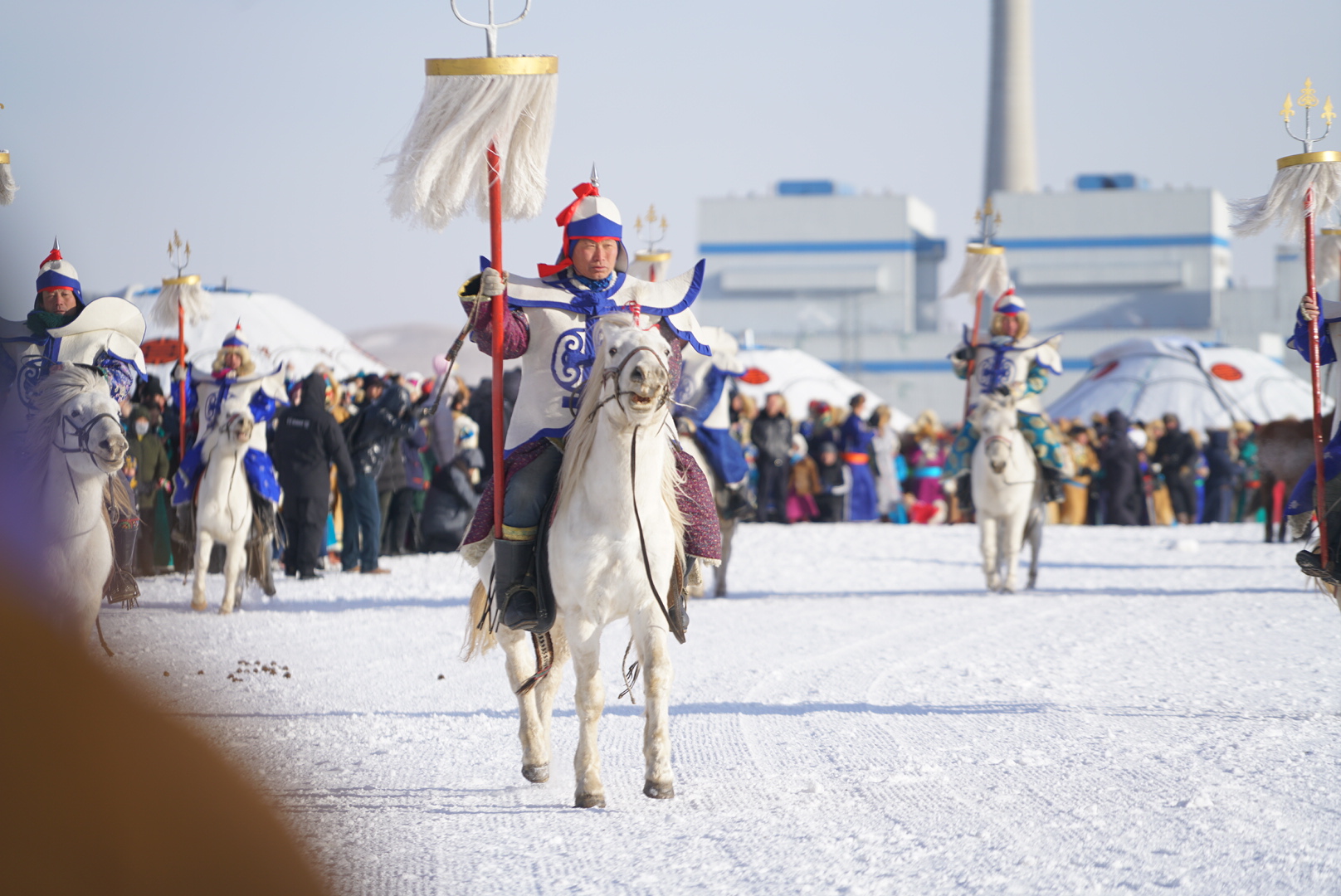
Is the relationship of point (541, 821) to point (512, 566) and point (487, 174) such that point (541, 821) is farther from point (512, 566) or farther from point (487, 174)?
point (487, 174)

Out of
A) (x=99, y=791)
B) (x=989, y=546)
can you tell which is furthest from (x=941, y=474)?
(x=99, y=791)

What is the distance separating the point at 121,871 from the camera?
1.15m

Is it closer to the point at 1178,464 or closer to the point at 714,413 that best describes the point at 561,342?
the point at 714,413

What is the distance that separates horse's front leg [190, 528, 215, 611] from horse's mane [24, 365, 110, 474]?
190 inches

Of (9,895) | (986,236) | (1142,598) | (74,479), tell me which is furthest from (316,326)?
(9,895)

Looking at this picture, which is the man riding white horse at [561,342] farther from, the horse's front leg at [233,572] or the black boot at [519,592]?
the horse's front leg at [233,572]

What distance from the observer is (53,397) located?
6.10m

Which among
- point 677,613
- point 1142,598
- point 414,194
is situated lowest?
point 1142,598

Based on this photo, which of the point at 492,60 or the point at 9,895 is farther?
the point at 492,60

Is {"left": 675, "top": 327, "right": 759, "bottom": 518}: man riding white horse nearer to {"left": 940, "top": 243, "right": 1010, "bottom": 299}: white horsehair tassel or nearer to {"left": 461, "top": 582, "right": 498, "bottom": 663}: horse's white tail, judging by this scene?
{"left": 940, "top": 243, "right": 1010, "bottom": 299}: white horsehair tassel

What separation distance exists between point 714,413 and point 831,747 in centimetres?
630

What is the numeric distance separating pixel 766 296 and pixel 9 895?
58.8 metres

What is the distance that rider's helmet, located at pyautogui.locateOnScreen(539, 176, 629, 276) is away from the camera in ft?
17.9

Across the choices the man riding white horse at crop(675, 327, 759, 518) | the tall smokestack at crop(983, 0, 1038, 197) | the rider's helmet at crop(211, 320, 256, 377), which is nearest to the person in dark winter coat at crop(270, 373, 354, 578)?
the rider's helmet at crop(211, 320, 256, 377)
